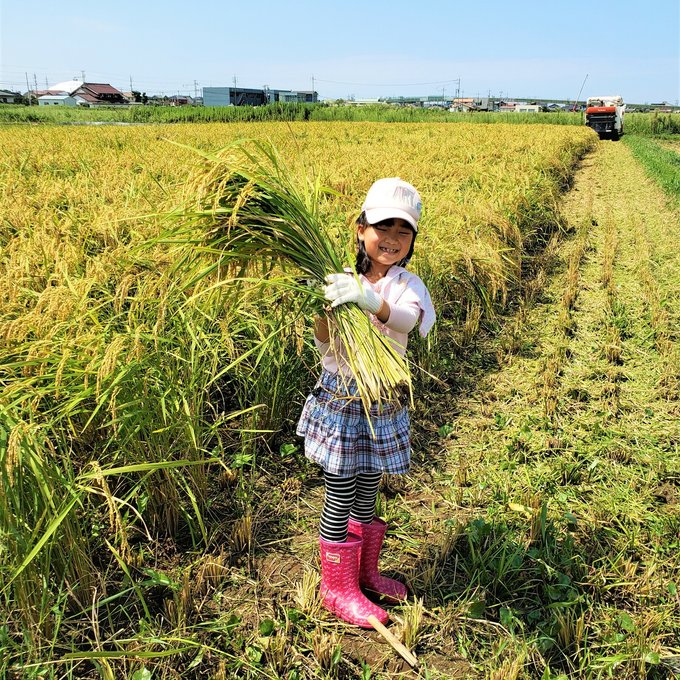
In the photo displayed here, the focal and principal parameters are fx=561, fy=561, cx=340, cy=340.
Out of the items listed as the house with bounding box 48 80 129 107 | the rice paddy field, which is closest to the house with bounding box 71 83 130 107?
the house with bounding box 48 80 129 107

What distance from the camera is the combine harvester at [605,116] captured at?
1010 inches

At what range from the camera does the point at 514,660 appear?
1672mm

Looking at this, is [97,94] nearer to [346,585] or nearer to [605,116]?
[605,116]

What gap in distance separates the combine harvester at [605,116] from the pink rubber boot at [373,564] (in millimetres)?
28683

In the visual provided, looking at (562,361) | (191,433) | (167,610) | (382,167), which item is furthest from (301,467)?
(382,167)

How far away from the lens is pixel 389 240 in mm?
1721

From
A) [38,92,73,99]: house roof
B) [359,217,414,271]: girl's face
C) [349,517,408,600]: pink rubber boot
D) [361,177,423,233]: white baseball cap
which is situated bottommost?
[349,517,408,600]: pink rubber boot

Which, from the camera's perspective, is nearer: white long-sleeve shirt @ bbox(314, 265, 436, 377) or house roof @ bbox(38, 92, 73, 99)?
white long-sleeve shirt @ bbox(314, 265, 436, 377)

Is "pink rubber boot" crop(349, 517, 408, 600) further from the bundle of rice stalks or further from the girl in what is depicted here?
the bundle of rice stalks

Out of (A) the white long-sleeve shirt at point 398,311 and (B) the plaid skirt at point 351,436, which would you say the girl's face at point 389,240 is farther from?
(B) the plaid skirt at point 351,436

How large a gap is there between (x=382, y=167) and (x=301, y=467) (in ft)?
18.9

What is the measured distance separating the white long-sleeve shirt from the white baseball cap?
171mm

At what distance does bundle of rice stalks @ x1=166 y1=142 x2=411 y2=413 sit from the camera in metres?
1.56

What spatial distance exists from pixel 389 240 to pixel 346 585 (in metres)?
1.12
